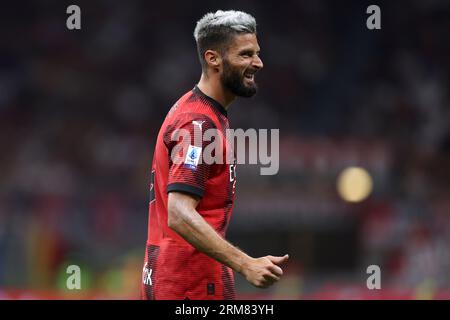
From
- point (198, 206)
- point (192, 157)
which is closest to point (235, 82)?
point (192, 157)

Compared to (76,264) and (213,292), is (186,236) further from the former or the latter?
(76,264)

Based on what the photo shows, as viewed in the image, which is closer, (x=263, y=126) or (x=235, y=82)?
(x=235, y=82)

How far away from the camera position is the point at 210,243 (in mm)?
3719

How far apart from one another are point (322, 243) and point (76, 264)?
2.90 meters

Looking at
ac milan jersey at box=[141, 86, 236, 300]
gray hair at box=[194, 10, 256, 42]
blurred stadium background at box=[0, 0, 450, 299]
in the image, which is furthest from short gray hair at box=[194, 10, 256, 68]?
blurred stadium background at box=[0, 0, 450, 299]

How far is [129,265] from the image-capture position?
10.3 metres

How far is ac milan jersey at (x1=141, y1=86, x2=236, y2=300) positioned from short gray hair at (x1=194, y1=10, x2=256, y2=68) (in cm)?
27

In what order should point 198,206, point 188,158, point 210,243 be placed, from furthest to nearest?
1. point 198,206
2. point 188,158
3. point 210,243

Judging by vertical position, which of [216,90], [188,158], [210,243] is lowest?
[210,243]

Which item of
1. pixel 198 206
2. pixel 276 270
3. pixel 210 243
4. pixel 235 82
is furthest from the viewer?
pixel 235 82

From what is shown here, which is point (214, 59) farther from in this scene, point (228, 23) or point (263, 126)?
point (263, 126)

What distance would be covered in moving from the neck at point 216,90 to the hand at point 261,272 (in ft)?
2.74

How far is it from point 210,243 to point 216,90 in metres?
0.78
